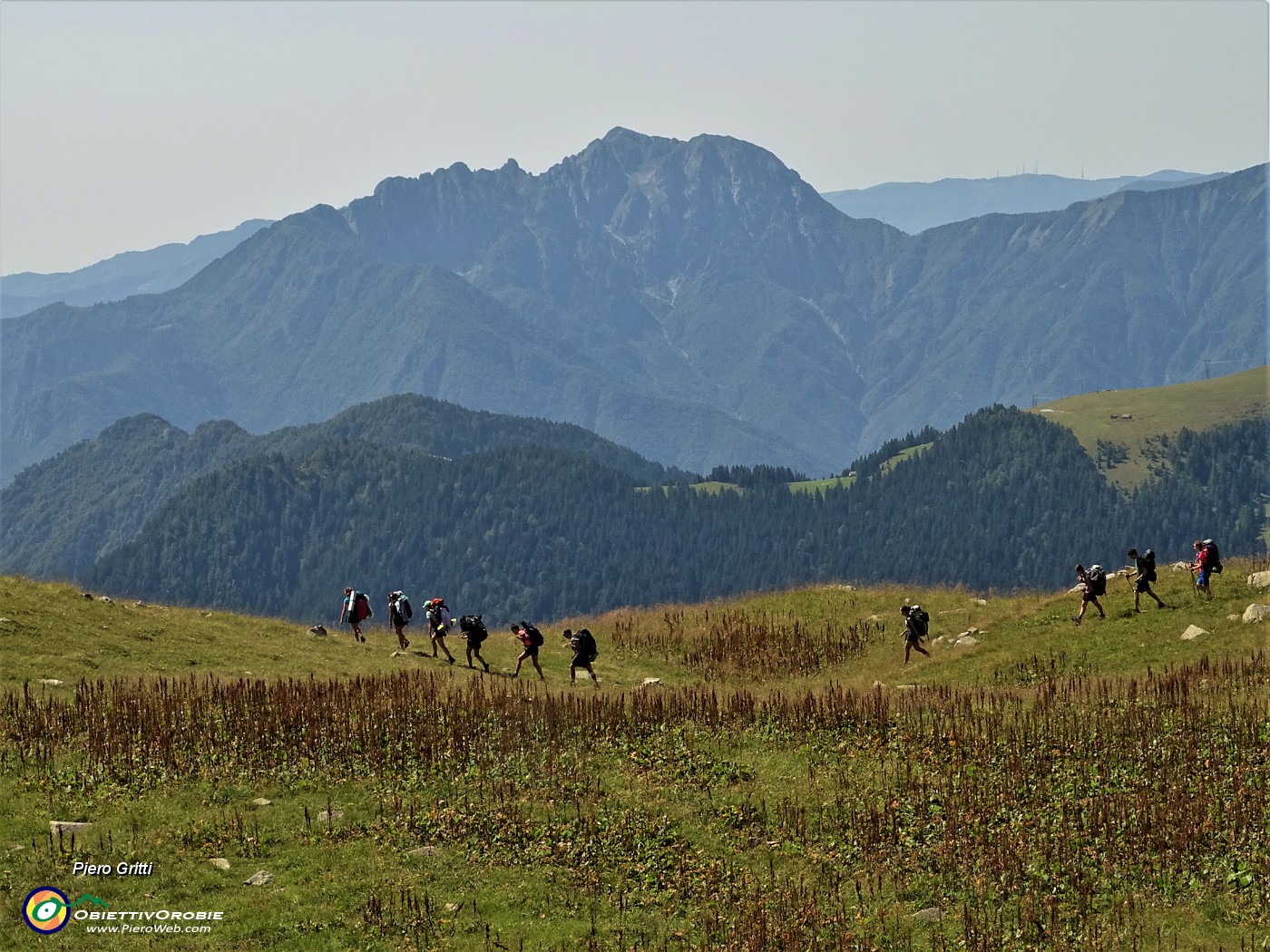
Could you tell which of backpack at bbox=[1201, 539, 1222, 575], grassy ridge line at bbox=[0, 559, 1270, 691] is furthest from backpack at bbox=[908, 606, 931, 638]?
backpack at bbox=[1201, 539, 1222, 575]

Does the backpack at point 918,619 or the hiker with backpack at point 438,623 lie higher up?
the hiker with backpack at point 438,623

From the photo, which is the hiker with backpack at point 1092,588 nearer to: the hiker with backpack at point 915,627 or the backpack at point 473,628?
the hiker with backpack at point 915,627

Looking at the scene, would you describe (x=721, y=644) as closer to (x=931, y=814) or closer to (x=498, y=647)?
(x=498, y=647)

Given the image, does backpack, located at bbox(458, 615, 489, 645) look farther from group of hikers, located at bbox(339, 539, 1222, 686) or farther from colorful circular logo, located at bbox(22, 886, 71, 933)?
colorful circular logo, located at bbox(22, 886, 71, 933)

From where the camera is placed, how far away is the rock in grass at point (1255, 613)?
118ft

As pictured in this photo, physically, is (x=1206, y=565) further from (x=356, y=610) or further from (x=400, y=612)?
(x=356, y=610)

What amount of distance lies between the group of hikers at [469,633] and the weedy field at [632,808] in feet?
7.37

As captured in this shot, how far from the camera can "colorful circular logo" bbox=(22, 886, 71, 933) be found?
1750 centimetres

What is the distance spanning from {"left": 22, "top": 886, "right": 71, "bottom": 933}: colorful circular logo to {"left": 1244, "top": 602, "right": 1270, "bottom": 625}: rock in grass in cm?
3159

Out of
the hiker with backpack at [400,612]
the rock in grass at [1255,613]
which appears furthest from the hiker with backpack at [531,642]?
the rock in grass at [1255,613]

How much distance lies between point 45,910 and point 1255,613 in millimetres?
32168

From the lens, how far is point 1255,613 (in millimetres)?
36281

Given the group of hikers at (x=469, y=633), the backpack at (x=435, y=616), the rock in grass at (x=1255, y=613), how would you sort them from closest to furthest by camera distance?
1. the group of hikers at (x=469, y=633)
2. the rock in grass at (x=1255, y=613)
3. the backpack at (x=435, y=616)

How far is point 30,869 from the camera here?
61.6 ft
